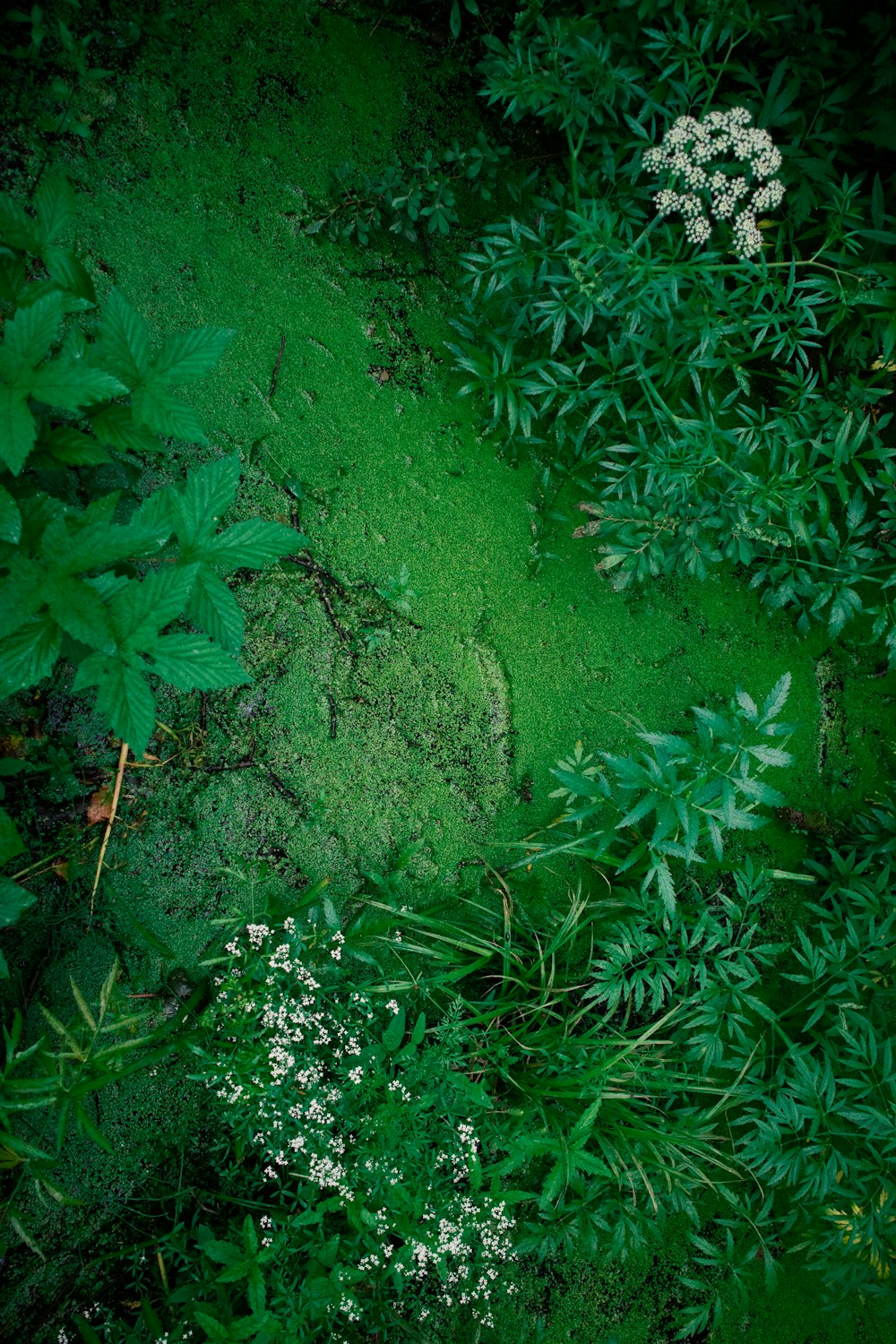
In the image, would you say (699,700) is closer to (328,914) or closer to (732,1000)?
(732,1000)

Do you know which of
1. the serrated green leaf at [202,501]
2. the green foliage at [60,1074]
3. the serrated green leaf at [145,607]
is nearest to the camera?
the serrated green leaf at [145,607]

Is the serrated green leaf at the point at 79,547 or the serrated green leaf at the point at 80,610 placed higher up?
the serrated green leaf at the point at 79,547

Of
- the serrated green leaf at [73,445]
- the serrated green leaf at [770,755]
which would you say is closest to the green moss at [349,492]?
the serrated green leaf at [770,755]

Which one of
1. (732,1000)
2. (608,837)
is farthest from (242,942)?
(732,1000)

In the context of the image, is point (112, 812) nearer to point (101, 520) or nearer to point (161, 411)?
point (101, 520)

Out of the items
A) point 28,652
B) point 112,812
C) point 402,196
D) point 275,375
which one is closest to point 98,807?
point 112,812

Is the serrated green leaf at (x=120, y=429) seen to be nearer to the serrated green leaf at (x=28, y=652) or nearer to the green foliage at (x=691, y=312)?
the serrated green leaf at (x=28, y=652)
